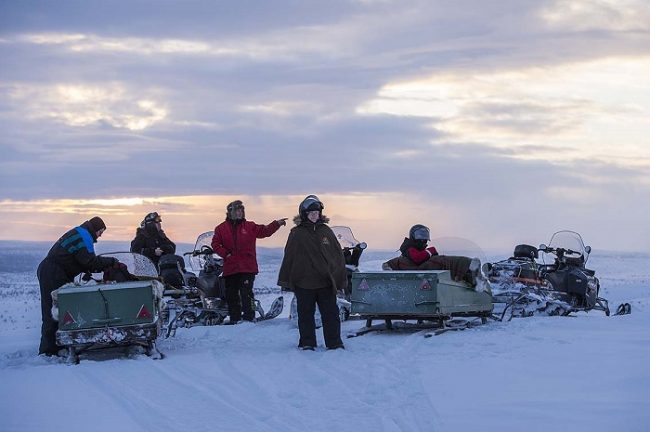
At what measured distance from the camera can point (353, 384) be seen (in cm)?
924

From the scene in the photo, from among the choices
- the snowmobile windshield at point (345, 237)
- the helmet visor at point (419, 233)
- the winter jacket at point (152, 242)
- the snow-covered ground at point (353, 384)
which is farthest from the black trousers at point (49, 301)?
the snowmobile windshield at point (345, 237)

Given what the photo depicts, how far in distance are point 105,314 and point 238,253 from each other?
451cm

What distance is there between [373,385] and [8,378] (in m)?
3.67

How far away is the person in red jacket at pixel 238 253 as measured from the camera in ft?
Result: 50.5

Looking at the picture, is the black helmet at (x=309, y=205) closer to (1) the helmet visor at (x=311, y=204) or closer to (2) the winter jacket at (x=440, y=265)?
(1) the helmet visor at (x=311, y=204)

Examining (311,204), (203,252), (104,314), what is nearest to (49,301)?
(104,314)

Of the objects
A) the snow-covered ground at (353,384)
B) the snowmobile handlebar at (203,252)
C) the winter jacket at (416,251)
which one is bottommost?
the snow-covered ground at (353,384)

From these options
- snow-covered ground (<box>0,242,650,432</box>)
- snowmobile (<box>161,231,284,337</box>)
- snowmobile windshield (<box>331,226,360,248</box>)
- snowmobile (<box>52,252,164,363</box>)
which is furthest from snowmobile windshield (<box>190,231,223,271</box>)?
snowmobile (<box>52,252,164,363</box>)

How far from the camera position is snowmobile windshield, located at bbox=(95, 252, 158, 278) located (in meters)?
12.5

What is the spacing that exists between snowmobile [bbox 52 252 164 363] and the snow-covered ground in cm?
29

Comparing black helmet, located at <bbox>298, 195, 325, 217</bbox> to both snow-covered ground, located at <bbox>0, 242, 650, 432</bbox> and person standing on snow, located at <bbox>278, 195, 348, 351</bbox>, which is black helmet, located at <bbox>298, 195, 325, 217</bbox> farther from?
snow-covered ground, located at <bbox>0, 242, 650, 432</bbox>

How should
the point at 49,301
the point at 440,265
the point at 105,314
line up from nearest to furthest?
the point at 105,314
the point at 49,301
the point at 440,265

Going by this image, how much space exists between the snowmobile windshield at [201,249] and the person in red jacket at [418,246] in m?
3.72

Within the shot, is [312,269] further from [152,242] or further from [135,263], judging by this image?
[152,242]
